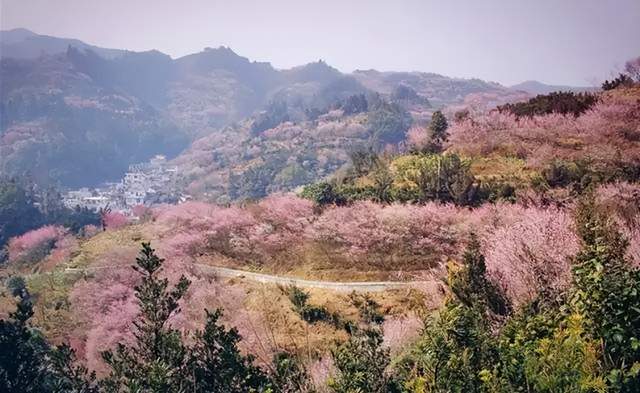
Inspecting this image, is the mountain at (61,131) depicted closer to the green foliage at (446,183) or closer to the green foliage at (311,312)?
the green foliage at (311,312)

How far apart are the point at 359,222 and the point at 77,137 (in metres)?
167

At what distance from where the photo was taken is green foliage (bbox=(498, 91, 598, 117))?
3069 centimetres

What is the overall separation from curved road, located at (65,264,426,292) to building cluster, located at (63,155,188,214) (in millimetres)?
79577

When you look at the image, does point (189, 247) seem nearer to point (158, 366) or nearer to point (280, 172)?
point (158, 366)

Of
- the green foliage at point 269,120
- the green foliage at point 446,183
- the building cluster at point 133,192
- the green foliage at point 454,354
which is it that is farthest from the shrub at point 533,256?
the green foliage at point 269,120

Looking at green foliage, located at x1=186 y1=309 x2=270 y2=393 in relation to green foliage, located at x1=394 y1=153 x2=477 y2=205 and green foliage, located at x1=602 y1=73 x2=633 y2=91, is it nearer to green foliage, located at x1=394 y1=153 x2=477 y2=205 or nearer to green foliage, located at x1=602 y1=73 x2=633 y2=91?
green foliage, located at x1=394 y1=153 x2=477 y2=205

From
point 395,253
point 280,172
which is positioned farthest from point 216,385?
point 280,172

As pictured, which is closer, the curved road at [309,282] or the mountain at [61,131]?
the curved road at [309,282]

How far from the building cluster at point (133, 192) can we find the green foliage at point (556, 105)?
85945 millimetres

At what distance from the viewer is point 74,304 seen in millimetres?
23812

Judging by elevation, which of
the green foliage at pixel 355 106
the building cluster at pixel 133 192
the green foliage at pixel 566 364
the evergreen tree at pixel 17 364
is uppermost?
the green foliage at pixel 355 106

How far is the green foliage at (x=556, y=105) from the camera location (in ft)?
101

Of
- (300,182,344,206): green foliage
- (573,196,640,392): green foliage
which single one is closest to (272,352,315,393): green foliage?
(573,196,640,392): green foliage

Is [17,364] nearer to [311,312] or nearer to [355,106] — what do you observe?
[311,312]
